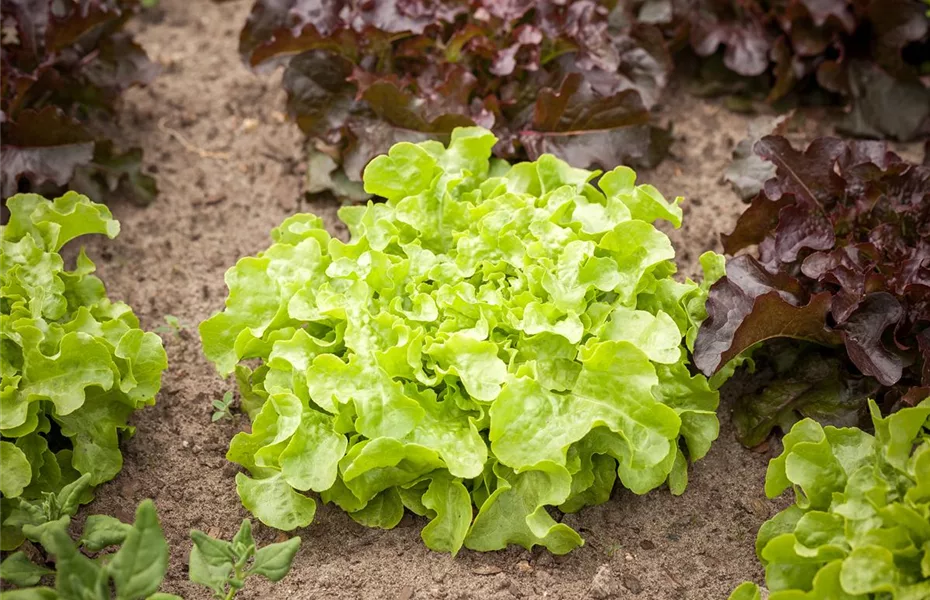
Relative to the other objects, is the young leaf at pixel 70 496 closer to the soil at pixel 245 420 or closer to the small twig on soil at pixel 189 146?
the soil at pixel 245 420

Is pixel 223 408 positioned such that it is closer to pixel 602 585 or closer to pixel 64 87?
pixel 602 585

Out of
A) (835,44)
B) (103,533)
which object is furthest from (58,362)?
(835,44)

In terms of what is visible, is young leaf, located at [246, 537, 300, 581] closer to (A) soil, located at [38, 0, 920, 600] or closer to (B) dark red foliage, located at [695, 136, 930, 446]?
(A) soil, located at [38, 0, 920, 600]

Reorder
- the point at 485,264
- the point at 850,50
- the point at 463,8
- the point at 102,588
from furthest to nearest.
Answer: the point at 850,50, the point at 463,8, the point at 485,264, the point at 102,588

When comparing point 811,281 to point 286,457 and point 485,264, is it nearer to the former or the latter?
point 485,264

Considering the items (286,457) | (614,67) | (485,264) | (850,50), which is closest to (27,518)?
(286,457)

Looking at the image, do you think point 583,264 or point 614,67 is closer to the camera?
point 583,264

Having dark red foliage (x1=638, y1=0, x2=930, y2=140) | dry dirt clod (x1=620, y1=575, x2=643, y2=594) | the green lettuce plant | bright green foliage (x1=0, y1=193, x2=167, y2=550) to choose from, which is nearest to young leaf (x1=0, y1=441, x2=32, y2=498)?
bright green foliage (x1=0, y1=193, x2=167, y2=550)
